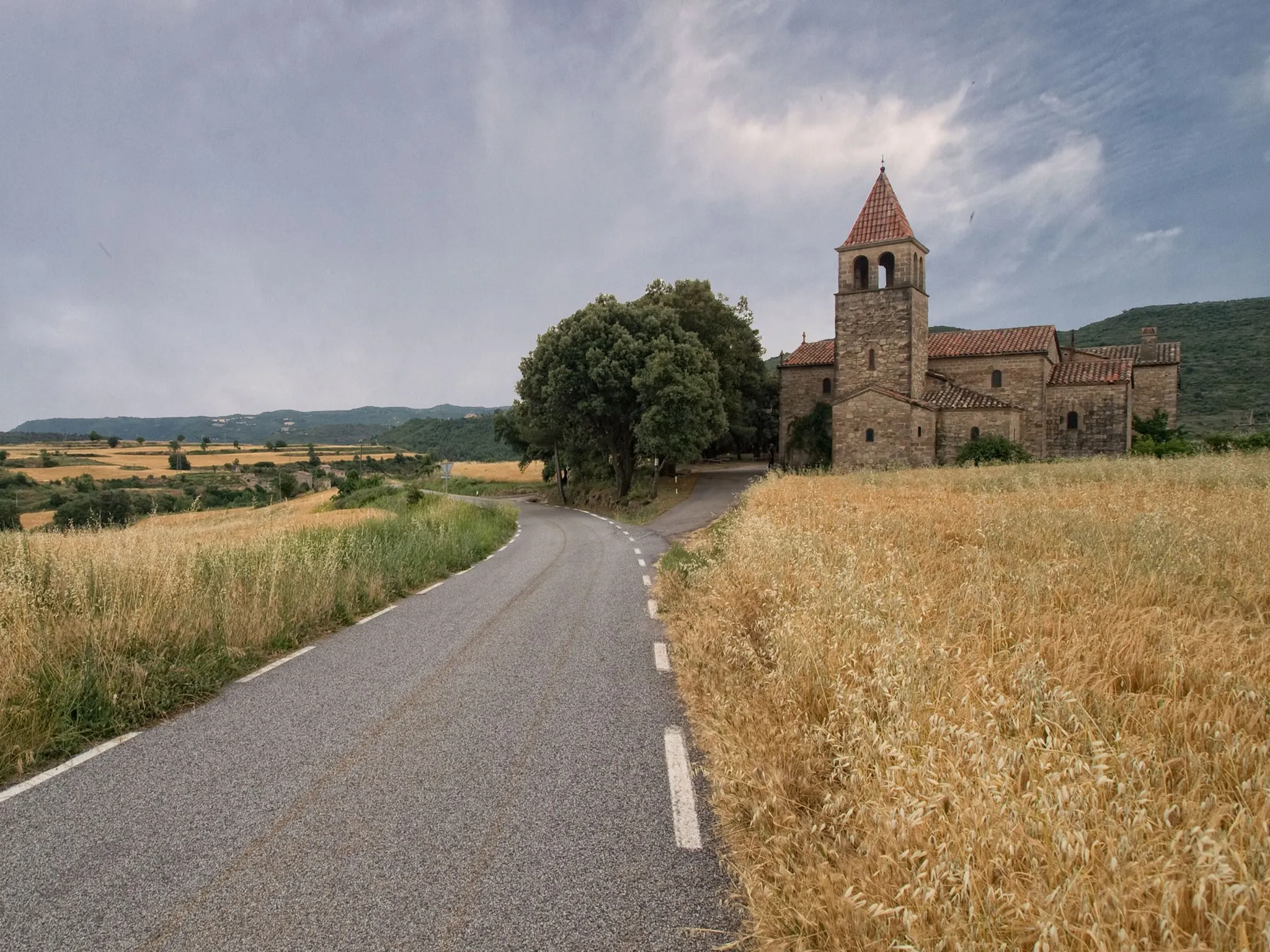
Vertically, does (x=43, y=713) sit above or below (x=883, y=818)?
below

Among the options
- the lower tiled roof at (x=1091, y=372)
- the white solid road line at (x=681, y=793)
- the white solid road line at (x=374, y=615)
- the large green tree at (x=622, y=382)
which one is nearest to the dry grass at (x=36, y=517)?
the white solid road line at (x=374, y=615)

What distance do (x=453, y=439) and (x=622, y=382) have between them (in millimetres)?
91451

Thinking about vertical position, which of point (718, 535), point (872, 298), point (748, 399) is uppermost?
point (872, 298)

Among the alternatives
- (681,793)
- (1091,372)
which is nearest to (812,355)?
Result: (1091,372)

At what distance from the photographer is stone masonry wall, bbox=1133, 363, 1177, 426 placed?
44.8 m

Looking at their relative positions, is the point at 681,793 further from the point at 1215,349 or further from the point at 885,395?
the point at 1215,349

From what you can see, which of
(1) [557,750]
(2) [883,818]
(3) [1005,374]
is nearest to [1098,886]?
(2) [883,818]

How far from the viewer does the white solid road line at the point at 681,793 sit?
3.40m

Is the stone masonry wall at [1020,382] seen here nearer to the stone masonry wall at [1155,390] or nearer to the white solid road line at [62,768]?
the stone masonry wall at [1155,390]

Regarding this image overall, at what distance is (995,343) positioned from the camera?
43.3m

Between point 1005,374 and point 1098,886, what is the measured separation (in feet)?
152

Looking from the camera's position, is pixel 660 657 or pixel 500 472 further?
pixel 500 472

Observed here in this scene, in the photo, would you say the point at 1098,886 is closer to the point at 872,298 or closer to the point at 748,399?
the point at 872,298

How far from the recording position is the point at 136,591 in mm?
6883
